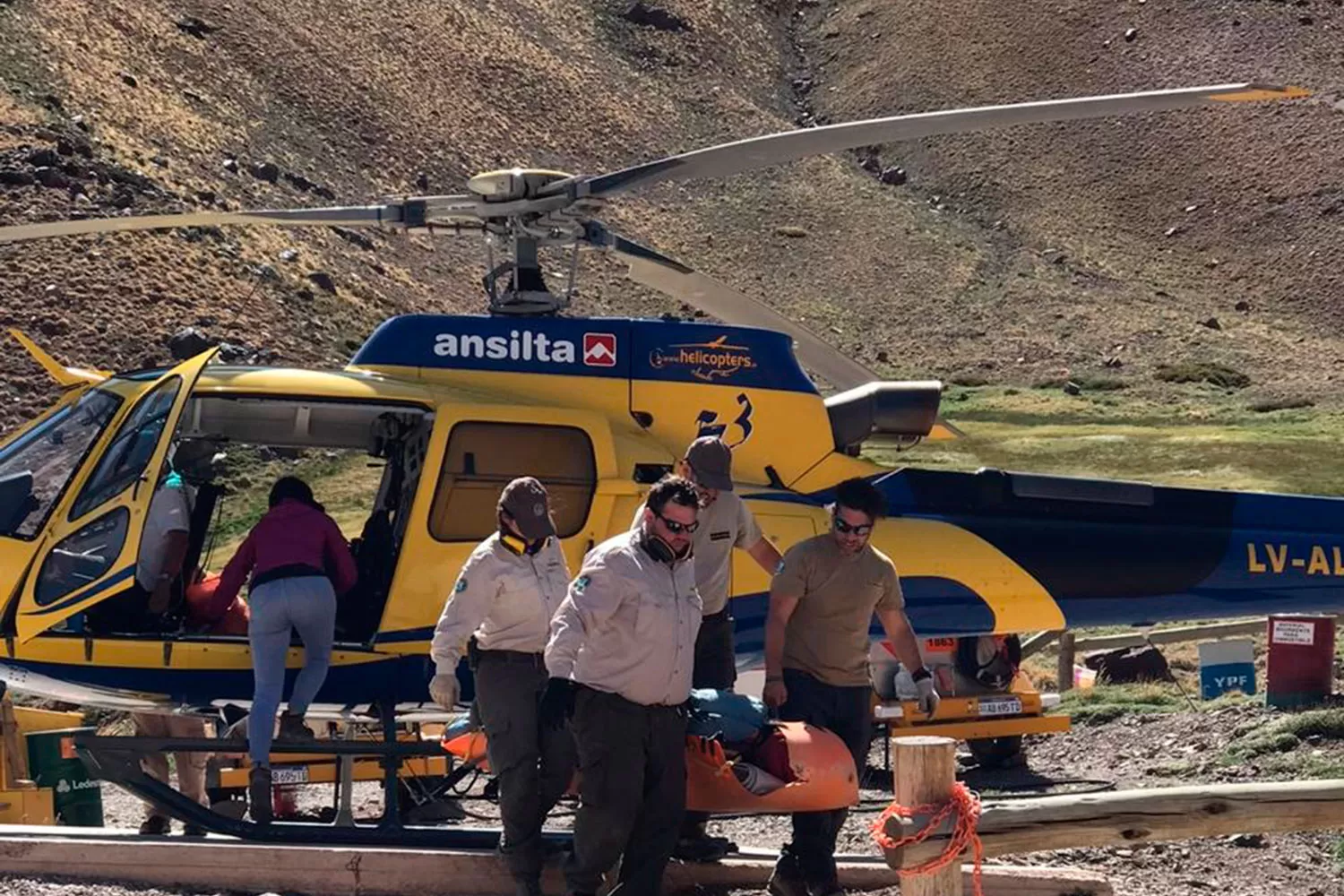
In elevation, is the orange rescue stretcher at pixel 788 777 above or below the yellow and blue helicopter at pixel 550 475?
below

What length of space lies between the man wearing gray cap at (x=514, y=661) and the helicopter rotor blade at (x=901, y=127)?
2024mm

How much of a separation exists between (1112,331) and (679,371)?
53799mm

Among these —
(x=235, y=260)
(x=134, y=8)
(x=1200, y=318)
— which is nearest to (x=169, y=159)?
(x=235, y=260)

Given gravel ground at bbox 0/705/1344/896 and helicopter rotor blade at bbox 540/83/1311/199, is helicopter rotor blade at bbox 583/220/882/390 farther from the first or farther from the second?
gravel ground at bbox 0/705/1344/896

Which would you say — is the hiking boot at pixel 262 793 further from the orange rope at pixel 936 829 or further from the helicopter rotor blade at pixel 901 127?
the orange rope at pixel 936 829

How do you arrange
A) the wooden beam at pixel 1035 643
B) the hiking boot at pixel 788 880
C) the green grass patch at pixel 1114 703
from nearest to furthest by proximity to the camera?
the hiking boot at pixel 788 880, the green grass patch at pixel 1114 703, the wooden beam at pixel 1035 643

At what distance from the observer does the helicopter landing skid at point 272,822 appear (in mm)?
10305

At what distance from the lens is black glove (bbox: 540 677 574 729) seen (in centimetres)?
853

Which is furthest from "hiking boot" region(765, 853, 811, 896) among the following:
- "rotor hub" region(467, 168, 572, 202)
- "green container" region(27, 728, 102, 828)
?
"green container" region(27, 728, 102, 828)

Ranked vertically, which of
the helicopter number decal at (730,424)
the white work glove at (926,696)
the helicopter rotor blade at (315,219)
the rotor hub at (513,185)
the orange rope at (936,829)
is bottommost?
the orange rope at (936,829)

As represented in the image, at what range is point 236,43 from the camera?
62469 millimetres

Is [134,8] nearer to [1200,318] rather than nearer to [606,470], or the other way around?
[1200,318]

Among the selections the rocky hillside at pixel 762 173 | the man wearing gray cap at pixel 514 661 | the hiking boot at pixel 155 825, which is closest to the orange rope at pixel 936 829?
the man wearing gray cap at pixel 514 661

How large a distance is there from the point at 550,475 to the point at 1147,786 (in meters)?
4.54
